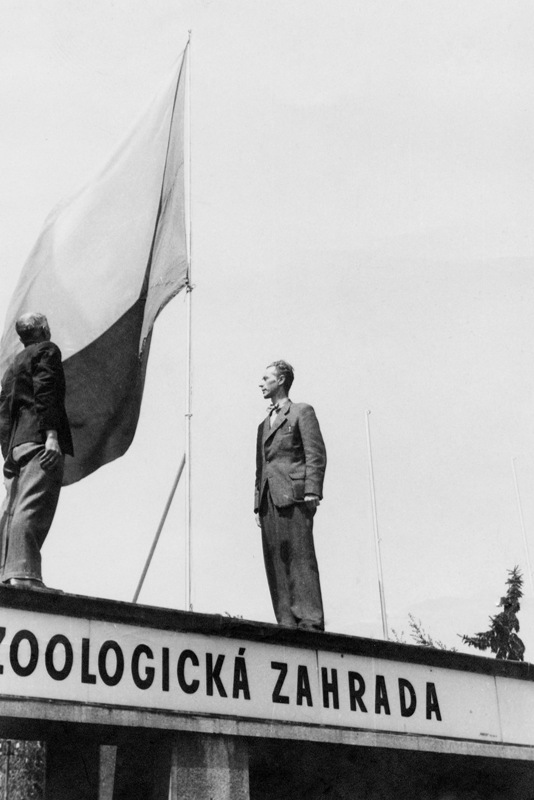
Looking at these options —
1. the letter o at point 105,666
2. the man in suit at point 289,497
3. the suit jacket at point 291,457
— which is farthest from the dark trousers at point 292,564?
the letter o at point 105,666

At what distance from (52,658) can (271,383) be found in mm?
3820

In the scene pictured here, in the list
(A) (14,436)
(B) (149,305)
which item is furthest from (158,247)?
(A) (14,436)

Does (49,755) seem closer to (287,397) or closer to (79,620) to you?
(79,620)

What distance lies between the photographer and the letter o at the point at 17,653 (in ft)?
25.4

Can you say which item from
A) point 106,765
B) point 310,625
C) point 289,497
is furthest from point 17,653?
point 106,765

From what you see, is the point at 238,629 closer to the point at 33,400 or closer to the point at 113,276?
the point at 33,400

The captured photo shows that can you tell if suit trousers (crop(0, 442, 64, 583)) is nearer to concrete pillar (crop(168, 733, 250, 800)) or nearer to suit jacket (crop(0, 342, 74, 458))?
suit jacket (crop(0, 342, 74, 458))

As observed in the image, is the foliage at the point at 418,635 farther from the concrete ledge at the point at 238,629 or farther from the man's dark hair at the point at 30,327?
the man's dark hair at the point at 30,327

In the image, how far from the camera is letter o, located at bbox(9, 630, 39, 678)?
305 inches

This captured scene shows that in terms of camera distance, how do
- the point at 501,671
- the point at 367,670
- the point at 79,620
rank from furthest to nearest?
the point at 501,671
the point at 367,670
the point at 79,620

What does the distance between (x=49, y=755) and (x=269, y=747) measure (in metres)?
1.70

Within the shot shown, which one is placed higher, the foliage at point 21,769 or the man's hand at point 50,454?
the foliage at point 21,769

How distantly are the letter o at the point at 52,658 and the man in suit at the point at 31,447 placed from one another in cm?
60

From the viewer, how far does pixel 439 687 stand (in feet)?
33.3
